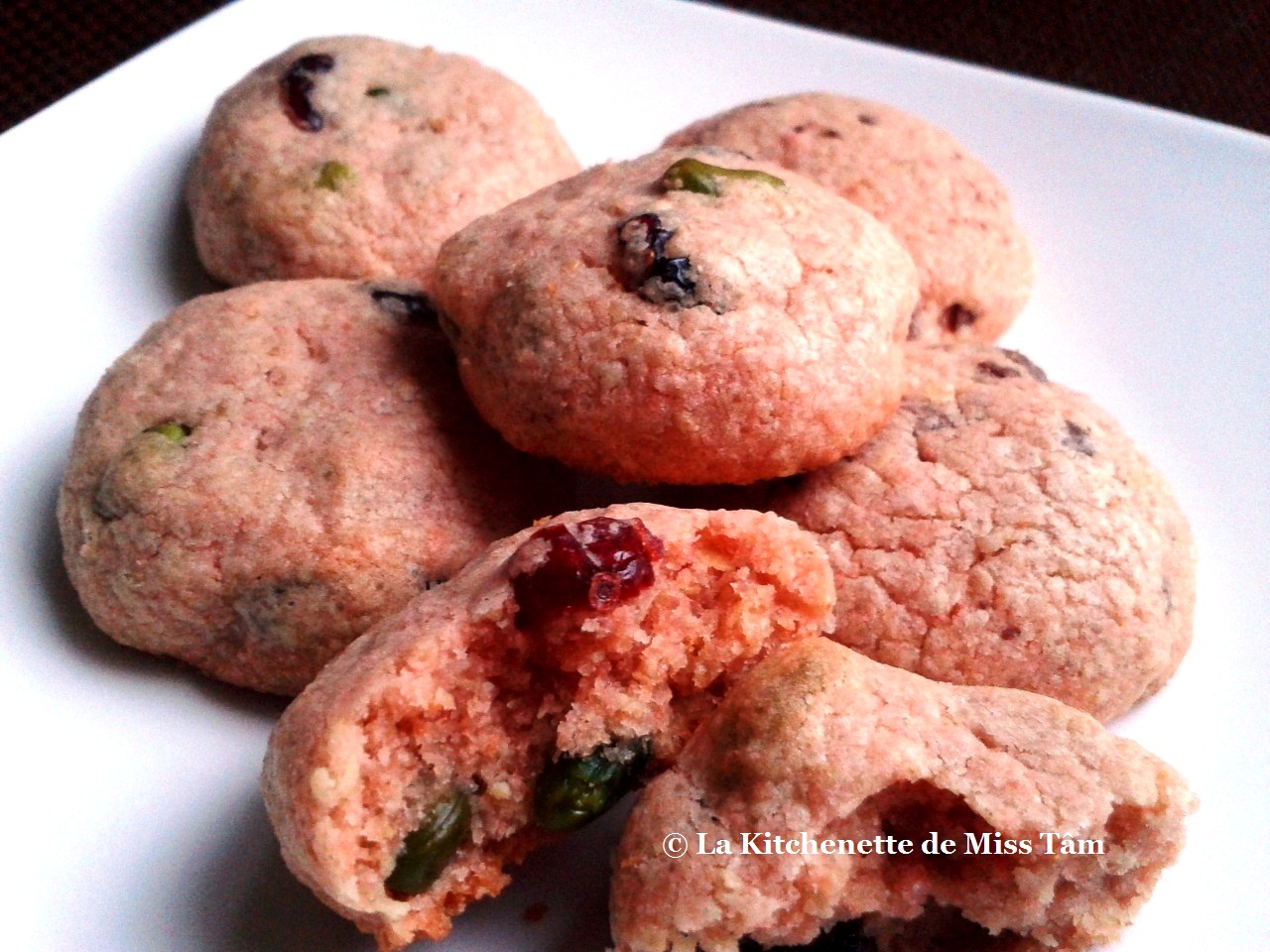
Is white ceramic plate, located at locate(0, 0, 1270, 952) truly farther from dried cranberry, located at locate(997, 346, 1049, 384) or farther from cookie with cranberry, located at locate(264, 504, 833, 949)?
dried cranberry, located at locate(997, 346, 1049, 384)

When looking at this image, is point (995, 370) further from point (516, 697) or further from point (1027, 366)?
point (516, 697)

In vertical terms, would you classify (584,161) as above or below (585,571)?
below

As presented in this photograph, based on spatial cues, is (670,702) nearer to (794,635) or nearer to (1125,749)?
(794,635)

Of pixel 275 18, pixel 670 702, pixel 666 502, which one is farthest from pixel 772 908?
pixel 275 18

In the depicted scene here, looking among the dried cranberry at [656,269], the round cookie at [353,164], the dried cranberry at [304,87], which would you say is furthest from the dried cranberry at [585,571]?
the dried cranberry at [304,87]

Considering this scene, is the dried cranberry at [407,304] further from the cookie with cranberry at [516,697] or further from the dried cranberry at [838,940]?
the dried cranberry at [838,940]

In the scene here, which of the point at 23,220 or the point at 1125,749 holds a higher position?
the point at 23,220

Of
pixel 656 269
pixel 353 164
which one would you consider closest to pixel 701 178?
pixel 656 269
